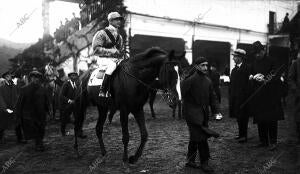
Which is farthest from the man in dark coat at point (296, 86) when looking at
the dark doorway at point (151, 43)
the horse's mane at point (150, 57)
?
the dark doorway at point (151, 43)

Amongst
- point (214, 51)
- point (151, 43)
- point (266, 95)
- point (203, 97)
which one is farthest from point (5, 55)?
point (203, 97)

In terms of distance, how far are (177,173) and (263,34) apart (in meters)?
23.9

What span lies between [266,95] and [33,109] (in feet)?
18.3

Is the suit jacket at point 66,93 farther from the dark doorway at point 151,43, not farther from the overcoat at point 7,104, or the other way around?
the dark doorway at point 151,43

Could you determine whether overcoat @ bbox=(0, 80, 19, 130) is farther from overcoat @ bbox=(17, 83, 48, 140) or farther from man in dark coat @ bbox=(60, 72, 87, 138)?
man in dark coat @ bbox=(60, 72, 87, 138)

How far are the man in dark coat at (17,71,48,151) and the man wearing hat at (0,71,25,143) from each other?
33.3 inches

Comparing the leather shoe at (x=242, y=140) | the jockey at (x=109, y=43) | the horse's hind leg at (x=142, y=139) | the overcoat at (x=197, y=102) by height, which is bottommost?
the leather shoe at (x=242, y=140)

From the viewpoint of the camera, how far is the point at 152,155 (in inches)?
278

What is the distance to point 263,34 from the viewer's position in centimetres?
2725

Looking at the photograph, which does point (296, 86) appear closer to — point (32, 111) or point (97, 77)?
point (97, 77)

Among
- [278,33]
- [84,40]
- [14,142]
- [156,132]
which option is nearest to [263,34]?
[278,33]

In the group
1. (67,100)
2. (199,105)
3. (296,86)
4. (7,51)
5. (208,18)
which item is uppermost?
(208,18)

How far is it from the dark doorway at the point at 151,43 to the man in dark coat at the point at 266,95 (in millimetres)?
11939

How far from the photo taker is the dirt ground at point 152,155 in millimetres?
6055
